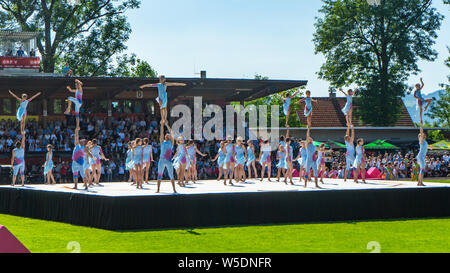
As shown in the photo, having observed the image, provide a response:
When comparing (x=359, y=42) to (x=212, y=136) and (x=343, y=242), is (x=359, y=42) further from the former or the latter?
(x=343, y=242)

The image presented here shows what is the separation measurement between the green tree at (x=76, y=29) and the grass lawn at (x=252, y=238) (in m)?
34.7

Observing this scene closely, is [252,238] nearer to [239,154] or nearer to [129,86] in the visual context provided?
[239,154]

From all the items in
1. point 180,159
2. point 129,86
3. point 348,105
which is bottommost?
point 180,159

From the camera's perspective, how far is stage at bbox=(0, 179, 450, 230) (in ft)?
48.2

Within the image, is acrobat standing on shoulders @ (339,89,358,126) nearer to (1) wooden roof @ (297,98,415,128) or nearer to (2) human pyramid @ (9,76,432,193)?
(2) human pyramid @ (9,76,432,193)

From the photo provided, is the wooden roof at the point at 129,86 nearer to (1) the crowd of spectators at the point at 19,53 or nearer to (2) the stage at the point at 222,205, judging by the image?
(1) the crowd of spectators at the point at 19,53

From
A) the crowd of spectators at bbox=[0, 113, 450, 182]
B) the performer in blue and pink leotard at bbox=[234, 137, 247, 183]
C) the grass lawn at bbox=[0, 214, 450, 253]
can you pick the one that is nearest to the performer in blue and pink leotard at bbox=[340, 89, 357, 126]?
the performer in blue and pink leotard at bbox=[234, 137, 247, 183]

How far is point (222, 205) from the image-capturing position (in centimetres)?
1540

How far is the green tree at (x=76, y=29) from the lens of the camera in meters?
48.2

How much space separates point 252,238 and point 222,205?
2.29 metres

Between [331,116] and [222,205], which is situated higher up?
[331,116]

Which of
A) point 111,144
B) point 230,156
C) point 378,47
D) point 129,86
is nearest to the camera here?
point 230,156

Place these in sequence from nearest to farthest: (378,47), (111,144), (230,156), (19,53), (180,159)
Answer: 1. (180,159)
2. (230,156)
3. (111,144)
4. (19,53)
5. (378,47)

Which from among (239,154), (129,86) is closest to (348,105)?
(239,154)
